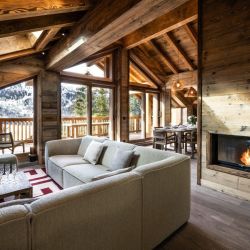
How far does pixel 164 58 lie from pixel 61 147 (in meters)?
4.97

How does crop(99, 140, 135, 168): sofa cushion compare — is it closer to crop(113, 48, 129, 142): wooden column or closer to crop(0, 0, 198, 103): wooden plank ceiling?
crop(0, 0, 198, 103): wooden plank ceiling

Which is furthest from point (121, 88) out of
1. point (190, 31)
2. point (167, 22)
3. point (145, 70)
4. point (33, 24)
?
point (33, 24)

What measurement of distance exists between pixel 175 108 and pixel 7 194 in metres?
8.25

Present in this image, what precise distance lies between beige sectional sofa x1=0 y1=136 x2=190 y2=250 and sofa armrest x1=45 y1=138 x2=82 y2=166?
89.0 inches

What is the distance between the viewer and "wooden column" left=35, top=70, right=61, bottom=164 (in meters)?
4.75

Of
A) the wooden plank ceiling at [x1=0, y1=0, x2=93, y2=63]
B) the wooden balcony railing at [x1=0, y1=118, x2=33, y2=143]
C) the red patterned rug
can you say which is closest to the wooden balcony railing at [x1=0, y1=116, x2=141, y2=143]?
the wooden balcony railing at [x1=0, y1=118, x2=33, y2=143]

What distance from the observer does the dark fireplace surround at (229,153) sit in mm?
2889

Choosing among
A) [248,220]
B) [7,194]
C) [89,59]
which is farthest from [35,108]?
[248,220]

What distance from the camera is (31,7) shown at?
2113mm

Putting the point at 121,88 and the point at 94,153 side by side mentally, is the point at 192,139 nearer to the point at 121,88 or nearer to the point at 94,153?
the point at 121,88

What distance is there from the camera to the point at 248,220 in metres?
2.27

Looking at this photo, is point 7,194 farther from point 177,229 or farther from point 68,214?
point 177,229

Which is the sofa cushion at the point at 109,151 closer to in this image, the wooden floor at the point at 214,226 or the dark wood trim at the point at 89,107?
the wooden floor at the point at 214,226

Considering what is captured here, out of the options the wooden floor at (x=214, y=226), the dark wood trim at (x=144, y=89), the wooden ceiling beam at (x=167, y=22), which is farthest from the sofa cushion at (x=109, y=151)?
the dark wood trim at (x=144, y=89)
